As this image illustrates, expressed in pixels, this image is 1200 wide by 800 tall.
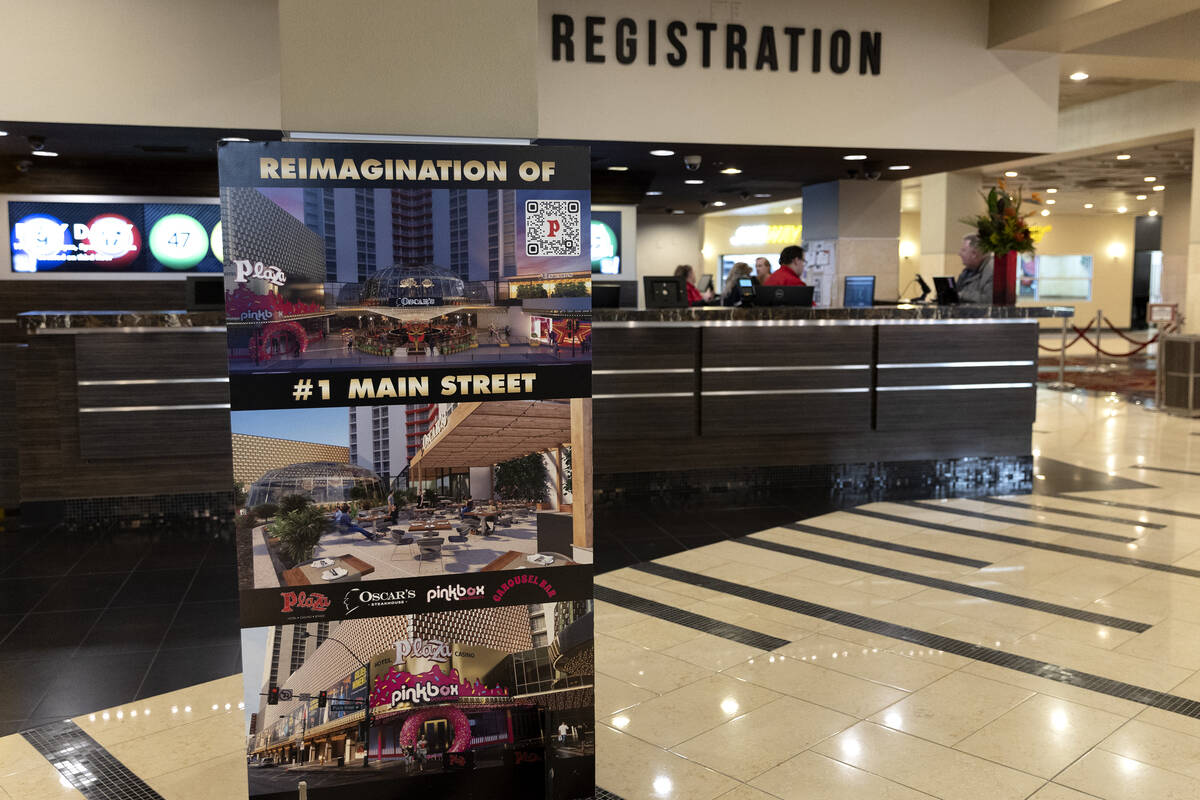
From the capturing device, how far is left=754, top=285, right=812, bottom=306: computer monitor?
739 cm

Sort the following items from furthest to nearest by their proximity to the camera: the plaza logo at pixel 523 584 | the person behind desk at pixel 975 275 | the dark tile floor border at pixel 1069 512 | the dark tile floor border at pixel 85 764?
the person behind desk at pixel 975 275
the dark tile floor border at pixel 1069 512
the dark tile floor border at pixel 85 764
the plaza logo at pixel 523 584

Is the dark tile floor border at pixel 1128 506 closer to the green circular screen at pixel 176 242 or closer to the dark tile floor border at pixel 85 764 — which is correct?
the dark tile floor border at pixel 85 764

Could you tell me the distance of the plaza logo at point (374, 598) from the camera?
222 centimetres

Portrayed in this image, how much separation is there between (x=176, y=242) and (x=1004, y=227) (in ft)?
23.6

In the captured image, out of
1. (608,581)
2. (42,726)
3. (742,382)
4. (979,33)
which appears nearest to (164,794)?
(42,726)

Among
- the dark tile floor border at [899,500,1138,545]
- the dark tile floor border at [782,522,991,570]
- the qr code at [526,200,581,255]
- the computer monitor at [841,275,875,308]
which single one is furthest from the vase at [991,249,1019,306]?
the qr code at [526,200,581,255]

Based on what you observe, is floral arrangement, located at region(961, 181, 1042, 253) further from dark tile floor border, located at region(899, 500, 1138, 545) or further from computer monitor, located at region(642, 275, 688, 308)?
computer monitor, located at region(642, 275, 688, 308)

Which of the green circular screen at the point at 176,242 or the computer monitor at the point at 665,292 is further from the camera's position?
the green circular screen at the point at 176,242

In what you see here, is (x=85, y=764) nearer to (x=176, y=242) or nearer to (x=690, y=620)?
(x=690, y=620)

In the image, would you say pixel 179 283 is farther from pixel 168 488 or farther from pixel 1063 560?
pixel 1063 560

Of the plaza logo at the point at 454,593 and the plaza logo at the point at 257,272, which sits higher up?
the plaza logo at the point at 257,272

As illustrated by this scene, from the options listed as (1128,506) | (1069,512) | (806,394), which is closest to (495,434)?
(806,394)

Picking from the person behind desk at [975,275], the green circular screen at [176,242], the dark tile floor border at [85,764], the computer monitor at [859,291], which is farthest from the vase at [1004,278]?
the green circular screen at [176,242]

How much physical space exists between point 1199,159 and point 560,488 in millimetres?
12248
